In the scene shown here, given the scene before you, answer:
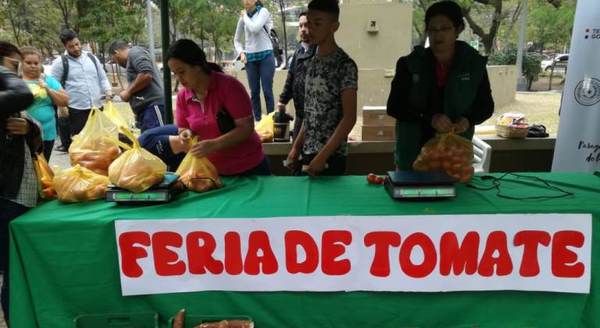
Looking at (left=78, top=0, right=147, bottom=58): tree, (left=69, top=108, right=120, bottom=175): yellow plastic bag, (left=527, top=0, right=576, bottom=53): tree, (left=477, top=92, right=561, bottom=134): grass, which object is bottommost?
(left=477, top=92, right=561, bottom=134): grass

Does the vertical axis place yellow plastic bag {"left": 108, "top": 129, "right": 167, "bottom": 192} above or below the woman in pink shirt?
below

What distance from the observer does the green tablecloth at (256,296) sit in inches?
62.5

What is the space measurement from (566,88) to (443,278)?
2.14 metres

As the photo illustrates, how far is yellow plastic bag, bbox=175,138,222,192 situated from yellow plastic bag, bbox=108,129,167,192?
135 millimetres

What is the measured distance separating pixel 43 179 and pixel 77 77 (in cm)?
350

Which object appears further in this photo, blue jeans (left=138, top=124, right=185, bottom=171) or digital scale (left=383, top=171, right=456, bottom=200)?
blue jeans (left=138, top=124, right=185, bottom=171)

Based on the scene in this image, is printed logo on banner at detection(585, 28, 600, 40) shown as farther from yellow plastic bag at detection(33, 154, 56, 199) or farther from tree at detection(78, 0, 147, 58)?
tree at detection(78, 0, 147, 58)

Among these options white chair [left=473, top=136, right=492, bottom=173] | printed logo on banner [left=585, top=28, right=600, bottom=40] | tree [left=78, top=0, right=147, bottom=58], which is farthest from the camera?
tree [left=78, top=0, right=147, bottom=58]

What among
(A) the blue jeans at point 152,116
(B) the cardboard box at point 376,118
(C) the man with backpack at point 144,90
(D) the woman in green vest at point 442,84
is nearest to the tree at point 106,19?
(C) the man with backpack at point 144,90

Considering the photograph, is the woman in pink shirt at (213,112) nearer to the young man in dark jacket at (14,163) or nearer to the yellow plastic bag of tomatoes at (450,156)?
the young man in dark jacket at (14,163)

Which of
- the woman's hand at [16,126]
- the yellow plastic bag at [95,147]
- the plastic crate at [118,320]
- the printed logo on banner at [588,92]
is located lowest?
the plastic crate at [118,320]

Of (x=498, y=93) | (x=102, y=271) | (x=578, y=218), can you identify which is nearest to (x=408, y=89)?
(x=578, y=218)

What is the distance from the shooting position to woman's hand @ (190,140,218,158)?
1867 mm

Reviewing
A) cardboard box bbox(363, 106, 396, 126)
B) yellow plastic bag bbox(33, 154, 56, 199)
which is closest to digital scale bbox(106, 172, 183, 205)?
yellow plastic bag bbox(33, 154, 56, 199)
